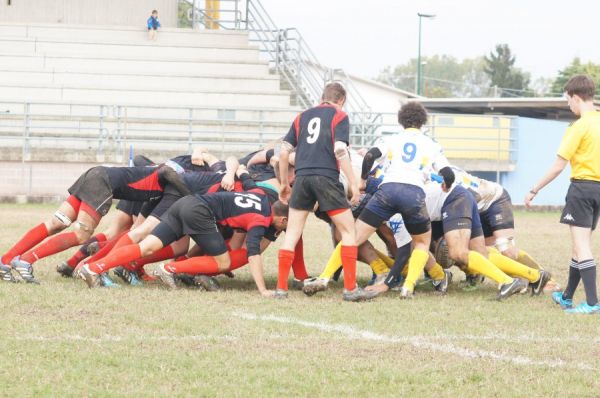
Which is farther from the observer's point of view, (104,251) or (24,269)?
(104,251)

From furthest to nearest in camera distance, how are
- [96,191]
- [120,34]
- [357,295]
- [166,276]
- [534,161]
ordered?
[120,34] → [534,161] → [96,191] → [166,276] → [357,295]

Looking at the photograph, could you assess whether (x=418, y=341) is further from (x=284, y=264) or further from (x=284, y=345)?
(x=284, y=264)

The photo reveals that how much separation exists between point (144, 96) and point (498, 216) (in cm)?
1949

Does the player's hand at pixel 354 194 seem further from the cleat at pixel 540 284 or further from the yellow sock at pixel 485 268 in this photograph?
the cleat at pixel 540 284

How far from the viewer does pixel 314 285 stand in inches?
355

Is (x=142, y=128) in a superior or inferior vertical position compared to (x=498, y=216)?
superior

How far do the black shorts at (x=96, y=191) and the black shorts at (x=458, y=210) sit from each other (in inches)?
120

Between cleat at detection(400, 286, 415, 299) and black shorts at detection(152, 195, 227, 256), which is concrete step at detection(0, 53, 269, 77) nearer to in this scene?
black shorts at detection(152, 195, 227, 256)

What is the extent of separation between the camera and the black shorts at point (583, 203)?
8555 millimetres

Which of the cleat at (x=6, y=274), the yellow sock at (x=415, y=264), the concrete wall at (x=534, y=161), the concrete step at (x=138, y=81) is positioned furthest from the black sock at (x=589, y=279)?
the concrete step at (x=138, y=81)

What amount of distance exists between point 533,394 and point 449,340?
5.07 feet

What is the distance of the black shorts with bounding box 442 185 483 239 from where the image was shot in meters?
9.44

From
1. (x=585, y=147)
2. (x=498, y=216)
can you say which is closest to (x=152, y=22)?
(x=498, y=216)

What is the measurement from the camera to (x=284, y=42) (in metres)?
31.0
